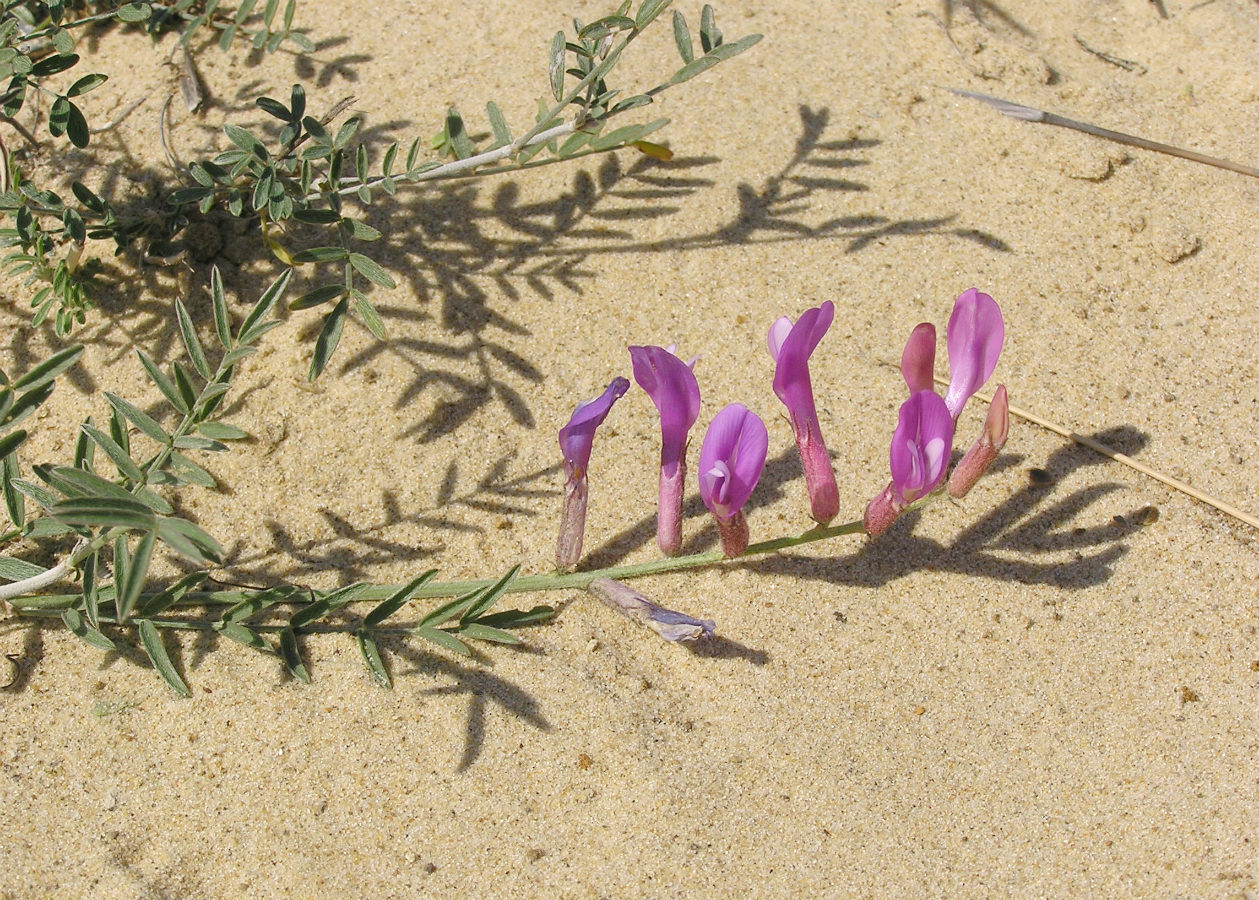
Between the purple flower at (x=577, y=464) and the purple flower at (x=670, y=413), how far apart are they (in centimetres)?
7

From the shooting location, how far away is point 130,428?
2217 millimetres

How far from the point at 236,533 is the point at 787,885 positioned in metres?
1.17

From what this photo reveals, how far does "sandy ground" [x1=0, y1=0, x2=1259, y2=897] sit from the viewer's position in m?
1.84

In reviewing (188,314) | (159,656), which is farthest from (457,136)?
(159,656)

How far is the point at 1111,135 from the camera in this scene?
2730 mm

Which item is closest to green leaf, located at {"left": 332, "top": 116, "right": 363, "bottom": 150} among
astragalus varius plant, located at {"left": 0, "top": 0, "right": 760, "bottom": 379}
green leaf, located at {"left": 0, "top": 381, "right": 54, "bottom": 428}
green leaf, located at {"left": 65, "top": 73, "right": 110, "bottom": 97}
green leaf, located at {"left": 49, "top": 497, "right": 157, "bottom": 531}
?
astragalus varius plant, located at {"left": 0, "top": 0, "right": 760, "bottom": 379}

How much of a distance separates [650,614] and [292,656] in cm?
60

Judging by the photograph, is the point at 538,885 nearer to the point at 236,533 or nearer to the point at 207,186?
the point at 236,533

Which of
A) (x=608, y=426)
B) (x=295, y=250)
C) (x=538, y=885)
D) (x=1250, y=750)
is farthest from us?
(x=295, y=250)

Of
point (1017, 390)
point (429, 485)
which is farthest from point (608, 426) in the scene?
point (1017, 390)

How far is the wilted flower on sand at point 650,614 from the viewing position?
6.06 ft

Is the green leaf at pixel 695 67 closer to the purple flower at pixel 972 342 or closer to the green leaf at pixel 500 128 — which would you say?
the green leaf at pixel 500 128

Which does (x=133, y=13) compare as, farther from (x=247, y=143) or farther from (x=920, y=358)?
(x=920, y=358)

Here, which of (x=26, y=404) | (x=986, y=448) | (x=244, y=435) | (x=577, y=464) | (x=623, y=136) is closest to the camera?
(x=26, y=404)
